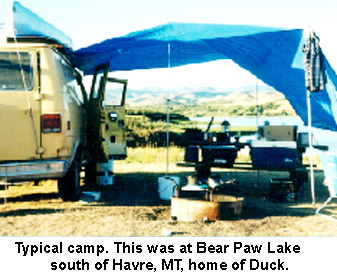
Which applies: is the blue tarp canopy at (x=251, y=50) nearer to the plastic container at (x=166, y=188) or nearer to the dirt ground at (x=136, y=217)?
the dirt ground at (x=136, y=217)

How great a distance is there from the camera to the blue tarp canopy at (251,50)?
780 centimetres

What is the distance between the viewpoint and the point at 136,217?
20.7 ft

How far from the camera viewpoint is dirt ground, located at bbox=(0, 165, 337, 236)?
558 centimetres

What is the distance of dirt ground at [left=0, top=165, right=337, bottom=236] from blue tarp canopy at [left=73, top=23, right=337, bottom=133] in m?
1.75

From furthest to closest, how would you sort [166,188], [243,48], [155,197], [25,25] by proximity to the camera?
[243,48], [155,197], [166,188], [25,25]

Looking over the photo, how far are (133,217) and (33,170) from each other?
4.74 feet

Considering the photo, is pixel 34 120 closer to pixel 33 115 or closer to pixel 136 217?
pixel 33 115

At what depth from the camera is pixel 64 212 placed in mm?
6613

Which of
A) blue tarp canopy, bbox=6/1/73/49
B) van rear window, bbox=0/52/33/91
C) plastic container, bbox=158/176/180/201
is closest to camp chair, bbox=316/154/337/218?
plastic container, bbox=158/176/180/201

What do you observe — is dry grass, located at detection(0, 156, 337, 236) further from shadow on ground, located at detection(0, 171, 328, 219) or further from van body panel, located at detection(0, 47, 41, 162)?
van body panel, located at detection(0, 47, 41, 162)

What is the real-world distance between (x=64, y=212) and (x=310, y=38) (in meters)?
4.44

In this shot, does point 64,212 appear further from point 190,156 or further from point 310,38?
point 310,38

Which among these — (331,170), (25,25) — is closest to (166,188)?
(331,170)

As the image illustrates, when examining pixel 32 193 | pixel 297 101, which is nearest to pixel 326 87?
pixel 297 101
